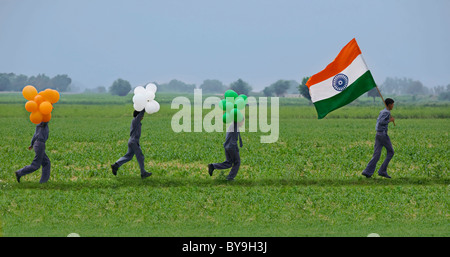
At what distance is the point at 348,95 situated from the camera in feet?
60.7

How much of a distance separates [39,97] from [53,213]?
4.45 m

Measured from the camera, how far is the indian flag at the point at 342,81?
18.4 metres

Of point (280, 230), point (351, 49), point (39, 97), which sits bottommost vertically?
point (280, 230)

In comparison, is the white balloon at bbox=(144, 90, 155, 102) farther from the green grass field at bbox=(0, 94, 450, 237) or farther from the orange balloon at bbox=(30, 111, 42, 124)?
the orange balloon at bbox=(30, 111, 42, 124)

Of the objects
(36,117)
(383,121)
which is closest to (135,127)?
(36,117)

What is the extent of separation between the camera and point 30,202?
1511 centimetres

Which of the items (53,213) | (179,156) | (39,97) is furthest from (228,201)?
(179,156)

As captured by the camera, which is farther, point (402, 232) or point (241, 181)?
point (241, 181)

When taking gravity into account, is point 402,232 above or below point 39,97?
below

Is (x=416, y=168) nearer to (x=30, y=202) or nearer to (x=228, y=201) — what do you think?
(x=228, y=201)

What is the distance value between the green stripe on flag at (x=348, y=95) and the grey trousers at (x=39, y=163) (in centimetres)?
849

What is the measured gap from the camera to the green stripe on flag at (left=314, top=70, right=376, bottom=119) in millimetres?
18406

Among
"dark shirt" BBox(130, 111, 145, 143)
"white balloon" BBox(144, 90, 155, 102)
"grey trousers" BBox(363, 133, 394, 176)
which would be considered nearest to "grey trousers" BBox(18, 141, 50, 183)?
"dark shirt" BBox(130, 111, 145, 143)

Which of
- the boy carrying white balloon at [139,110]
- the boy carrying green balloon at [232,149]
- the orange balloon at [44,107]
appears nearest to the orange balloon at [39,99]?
the orange balloon at [44,107]
